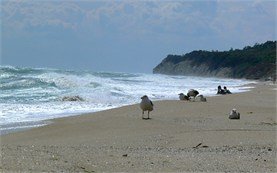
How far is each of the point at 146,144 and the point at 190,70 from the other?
134983mm

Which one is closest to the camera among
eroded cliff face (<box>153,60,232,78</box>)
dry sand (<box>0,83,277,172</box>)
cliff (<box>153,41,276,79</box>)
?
dry sand (<box>0,83,277,172</box>)

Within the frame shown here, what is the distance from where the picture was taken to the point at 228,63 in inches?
4909

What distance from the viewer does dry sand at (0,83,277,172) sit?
7281 mm

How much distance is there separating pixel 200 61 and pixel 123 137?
5324 inches

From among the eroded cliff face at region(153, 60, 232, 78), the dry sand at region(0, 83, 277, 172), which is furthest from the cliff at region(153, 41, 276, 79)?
the dry sand at region(0, 83, 277, 172)

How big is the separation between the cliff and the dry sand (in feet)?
217

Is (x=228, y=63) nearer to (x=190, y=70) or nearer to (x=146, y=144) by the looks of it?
(x=190, y=70)

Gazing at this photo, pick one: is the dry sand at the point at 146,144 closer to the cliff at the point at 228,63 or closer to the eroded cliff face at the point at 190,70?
the cliff at the point at 228,63

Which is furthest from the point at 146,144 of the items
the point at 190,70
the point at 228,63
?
the point at 190,70

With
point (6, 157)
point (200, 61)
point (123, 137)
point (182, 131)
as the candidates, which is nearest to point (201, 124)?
point (182, 131)

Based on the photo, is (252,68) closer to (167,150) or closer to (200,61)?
(200,61)

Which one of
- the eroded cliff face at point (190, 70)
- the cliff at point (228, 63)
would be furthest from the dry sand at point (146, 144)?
the eroded cliff face at point (190, 70)

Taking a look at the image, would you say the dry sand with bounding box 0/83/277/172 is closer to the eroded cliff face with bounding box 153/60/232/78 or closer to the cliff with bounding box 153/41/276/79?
the cliff with bounding box 153/41/276/79

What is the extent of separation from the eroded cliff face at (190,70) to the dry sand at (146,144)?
9949cm
